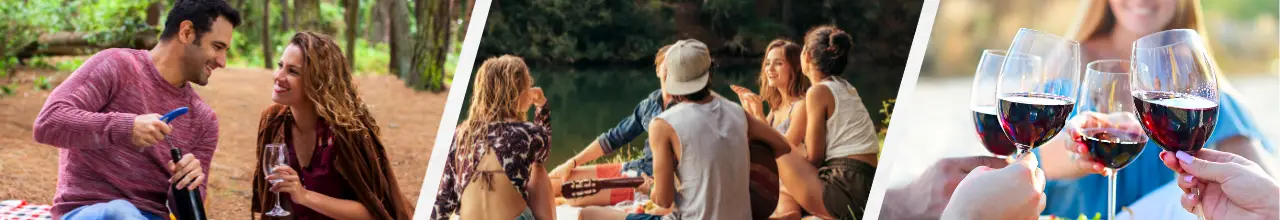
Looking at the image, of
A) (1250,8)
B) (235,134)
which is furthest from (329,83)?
(1250,8)

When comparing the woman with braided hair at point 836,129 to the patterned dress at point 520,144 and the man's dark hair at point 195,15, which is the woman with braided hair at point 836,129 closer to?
the patterned dress at point 520,144

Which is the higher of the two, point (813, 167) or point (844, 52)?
point (844, 52)

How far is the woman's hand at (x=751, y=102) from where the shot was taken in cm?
334

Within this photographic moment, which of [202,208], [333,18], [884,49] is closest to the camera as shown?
[884,49]

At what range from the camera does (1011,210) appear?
7.22ft

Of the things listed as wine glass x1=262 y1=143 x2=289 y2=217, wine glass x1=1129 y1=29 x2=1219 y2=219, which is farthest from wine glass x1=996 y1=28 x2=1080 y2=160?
wine glass x1=262 y1=143 x2=289 y2=217

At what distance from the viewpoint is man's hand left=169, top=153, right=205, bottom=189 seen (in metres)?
3.37

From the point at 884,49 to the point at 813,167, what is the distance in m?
0.40

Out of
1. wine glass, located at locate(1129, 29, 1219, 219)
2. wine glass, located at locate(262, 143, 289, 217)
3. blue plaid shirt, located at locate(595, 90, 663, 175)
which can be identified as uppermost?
wine glass, located at locate(1129, 29, 1219, 219)

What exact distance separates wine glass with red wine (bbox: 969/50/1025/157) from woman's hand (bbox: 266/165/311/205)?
2.19 metres

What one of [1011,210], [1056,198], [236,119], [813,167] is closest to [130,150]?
[236,119]

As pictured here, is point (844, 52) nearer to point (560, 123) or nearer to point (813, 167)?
point (813, 167)

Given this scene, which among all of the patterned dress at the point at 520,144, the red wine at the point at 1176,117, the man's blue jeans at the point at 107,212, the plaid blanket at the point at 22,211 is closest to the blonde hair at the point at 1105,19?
the red wine at the point at 1176,117

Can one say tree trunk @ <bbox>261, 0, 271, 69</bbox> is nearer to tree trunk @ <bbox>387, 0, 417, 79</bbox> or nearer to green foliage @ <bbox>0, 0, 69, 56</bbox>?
tree trunk @ <bbox>387, 0, 417, 79</bbox>
